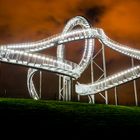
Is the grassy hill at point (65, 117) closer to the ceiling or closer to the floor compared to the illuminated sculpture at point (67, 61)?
closer to the floor

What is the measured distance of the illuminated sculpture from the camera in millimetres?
40094

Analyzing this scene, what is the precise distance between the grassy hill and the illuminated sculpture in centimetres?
1215

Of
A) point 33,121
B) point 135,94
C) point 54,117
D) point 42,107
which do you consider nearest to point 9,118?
point 33,121

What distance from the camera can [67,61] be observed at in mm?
45906

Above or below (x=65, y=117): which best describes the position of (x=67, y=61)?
above

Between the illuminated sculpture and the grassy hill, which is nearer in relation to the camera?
the grassy hill

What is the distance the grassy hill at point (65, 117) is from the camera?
2167 cm

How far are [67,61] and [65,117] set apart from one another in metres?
22.3

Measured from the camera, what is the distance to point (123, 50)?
49.5m

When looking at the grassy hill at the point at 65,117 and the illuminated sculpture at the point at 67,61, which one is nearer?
the grassy hill at the point at 65,117

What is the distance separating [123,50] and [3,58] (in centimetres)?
1898

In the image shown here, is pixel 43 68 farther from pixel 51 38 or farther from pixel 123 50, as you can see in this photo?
pixel 123 50

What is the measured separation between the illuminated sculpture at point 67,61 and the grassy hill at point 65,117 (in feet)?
39.9

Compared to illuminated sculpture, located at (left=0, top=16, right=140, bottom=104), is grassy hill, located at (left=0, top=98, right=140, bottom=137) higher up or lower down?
lower down
